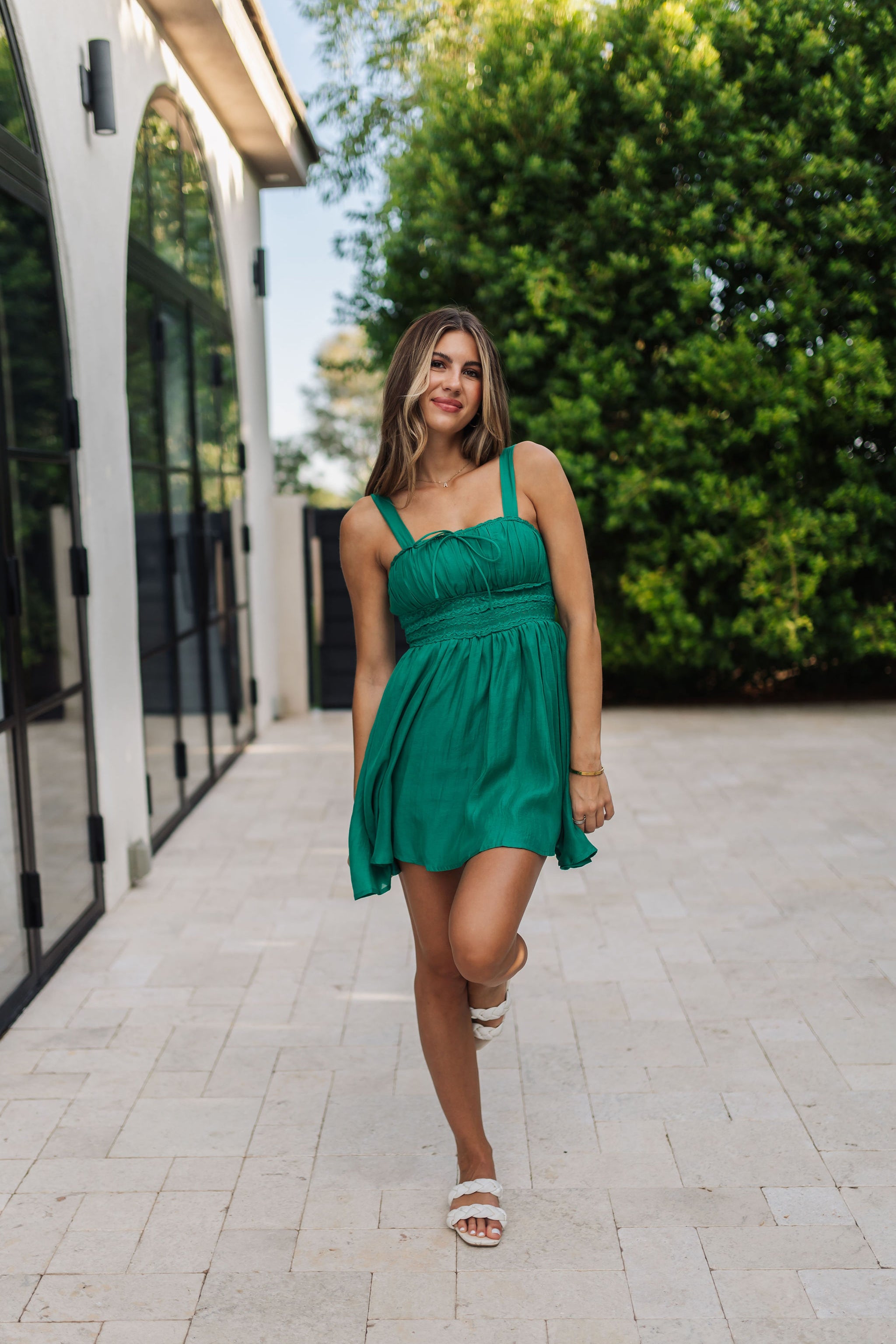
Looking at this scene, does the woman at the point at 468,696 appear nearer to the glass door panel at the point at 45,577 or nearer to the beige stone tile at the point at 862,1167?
the beige stone tile at the point at 862,1167

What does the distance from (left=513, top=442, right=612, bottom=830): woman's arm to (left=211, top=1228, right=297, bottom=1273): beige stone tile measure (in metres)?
1.02

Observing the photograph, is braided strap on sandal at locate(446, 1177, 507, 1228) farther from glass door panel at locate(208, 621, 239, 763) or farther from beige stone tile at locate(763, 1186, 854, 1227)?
glass door panel at locate(208, 621, 239, 763)

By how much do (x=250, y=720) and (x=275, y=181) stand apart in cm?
377

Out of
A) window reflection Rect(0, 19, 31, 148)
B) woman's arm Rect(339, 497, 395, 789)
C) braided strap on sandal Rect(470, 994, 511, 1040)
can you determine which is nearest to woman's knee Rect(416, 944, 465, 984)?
braided strap on sandal Rect(470, 994, 511, 1040)

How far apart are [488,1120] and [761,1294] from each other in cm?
82

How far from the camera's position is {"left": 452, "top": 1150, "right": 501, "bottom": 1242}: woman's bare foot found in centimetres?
226

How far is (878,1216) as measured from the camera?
90.9 inches

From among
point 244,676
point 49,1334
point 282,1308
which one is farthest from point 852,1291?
point 244,676

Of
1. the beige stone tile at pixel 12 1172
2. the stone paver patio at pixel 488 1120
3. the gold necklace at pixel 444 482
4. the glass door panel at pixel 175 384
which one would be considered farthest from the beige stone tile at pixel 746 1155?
the glass door panel at pixel 175 384

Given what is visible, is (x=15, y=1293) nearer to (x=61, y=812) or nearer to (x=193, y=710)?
(x=61, y=812)

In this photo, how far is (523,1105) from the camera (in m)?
2.82

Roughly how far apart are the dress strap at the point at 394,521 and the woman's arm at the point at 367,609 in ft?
0.04

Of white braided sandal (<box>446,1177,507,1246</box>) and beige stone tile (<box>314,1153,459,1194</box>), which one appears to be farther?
beige stone tile (<box>314,1153,459,1194</box>)

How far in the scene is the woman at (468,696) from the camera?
85.6 inches
